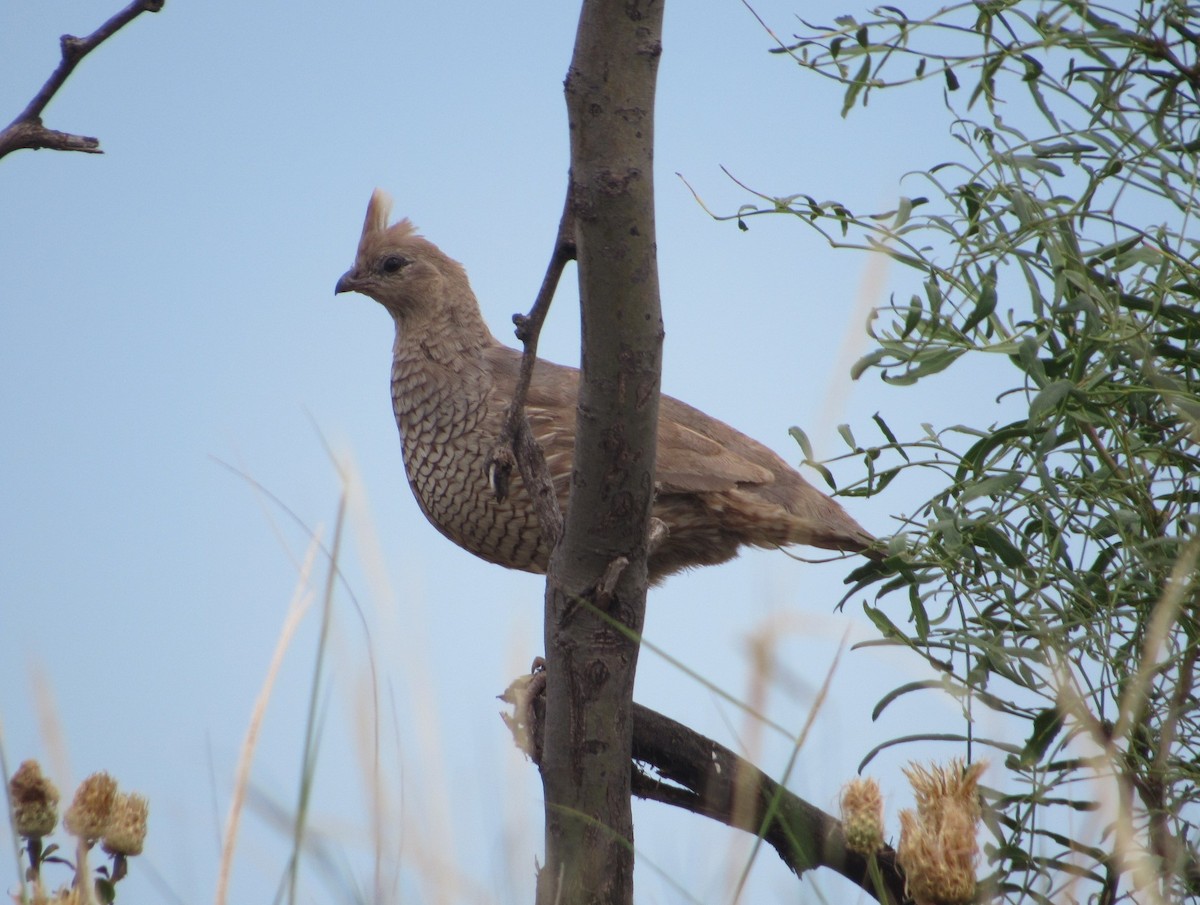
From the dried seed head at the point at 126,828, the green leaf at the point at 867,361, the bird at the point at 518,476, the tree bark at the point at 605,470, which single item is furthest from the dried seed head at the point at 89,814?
the bird at the point at 518,476

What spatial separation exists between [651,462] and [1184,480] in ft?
2.72

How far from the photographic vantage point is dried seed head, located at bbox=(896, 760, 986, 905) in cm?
147

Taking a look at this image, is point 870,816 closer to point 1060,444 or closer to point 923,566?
point 923,566

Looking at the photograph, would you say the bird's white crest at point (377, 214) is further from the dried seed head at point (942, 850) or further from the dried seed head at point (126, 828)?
the dried seed head at point (942, 850)

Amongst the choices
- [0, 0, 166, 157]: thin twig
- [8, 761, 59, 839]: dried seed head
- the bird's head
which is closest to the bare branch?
[8, 761, 59, 839]: dried seed head

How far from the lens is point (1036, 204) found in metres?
2.00

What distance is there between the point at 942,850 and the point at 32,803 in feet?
3.80

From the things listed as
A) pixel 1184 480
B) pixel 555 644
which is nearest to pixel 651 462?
pixel 555 644

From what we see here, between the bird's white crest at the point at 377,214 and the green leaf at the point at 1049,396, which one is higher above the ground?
the bird's white crest at the point at 377,214

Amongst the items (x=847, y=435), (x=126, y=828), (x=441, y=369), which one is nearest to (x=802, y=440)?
(x=847, y=435)

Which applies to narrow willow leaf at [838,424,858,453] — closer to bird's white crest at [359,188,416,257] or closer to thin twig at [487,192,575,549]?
thin twig at [487,192,575,549]

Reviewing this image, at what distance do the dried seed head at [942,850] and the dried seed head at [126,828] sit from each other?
98 centimetres

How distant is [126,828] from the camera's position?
1731 millimetres

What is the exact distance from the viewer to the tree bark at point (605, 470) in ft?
5.90
